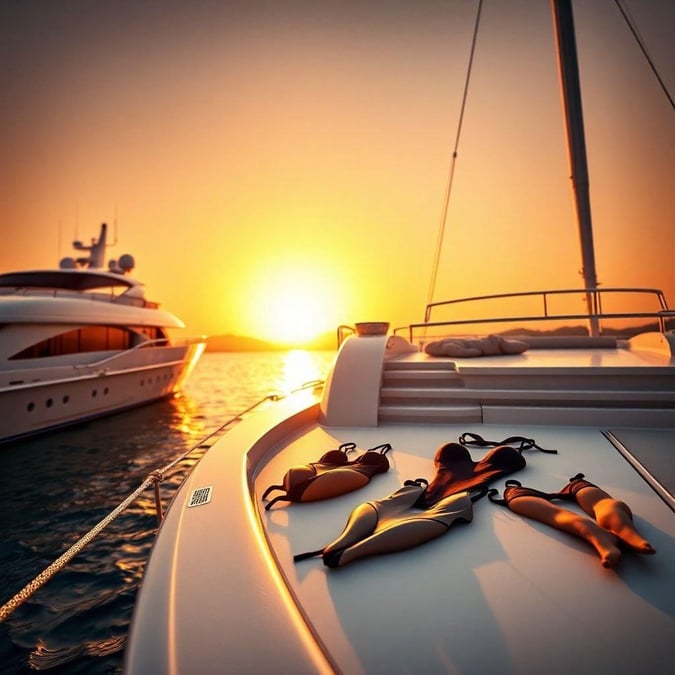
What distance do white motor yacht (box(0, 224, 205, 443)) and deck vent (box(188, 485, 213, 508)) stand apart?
9214mm

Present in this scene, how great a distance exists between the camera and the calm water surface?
9.26 ft

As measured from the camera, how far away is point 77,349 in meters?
11.0

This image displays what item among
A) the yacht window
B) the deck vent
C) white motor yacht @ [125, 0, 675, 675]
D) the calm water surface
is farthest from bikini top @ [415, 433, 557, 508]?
the yacht window

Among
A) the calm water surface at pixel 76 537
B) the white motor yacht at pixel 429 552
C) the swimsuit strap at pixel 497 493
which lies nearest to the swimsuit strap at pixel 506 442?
the white motor yacht at pixel 429 552

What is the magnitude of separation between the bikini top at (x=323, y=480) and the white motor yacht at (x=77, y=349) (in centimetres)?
930

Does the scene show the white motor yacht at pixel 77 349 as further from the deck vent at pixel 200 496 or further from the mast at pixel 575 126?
the mast at pixel 575 126

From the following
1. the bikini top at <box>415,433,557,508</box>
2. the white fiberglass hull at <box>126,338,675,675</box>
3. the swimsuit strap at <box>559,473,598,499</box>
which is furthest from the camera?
the bikini top at <box>415,433,557,508</box>

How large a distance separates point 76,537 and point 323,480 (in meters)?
4.19

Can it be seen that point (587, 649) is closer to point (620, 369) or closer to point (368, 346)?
point (620, 369)

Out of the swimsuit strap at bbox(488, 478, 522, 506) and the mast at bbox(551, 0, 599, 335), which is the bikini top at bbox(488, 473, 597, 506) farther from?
the mast at bbox(551, 0, 599, 335)

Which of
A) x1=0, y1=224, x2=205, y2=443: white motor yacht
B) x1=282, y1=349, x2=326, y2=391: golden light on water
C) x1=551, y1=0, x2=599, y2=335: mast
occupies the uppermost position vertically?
x1=551, y1=0, x2=599, y2=335: mast

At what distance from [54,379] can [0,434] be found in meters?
1.73

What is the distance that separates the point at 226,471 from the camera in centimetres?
214

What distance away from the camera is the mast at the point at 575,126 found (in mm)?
7027
